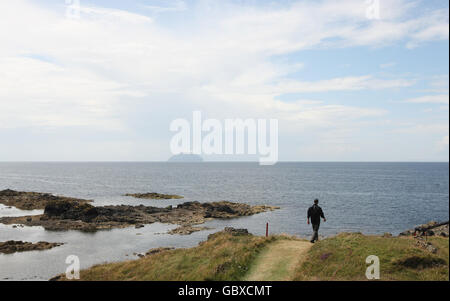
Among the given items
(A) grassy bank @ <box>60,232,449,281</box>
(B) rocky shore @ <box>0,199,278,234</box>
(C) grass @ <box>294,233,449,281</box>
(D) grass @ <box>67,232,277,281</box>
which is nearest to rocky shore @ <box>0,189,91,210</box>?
(B) rocky shore @ <box>0,199,278,234</box>

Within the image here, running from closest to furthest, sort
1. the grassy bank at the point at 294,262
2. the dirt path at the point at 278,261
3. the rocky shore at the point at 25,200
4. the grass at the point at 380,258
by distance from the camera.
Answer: the grass at the point at 380,258, the grassy bank at the point at 294,262, the dirt path at the point at 278,261, the rocky shore at the point at 25,200

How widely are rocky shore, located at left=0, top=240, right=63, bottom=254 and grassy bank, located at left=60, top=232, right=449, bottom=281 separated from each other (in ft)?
63.6

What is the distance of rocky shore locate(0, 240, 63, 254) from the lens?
39.7m

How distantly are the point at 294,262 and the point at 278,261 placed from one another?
1.13 meters

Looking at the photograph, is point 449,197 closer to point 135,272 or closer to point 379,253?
point 379,253

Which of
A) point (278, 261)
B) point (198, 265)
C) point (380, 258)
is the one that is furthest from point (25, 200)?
point (380, 258)

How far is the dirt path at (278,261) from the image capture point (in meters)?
18.0

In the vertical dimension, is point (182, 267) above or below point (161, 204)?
above

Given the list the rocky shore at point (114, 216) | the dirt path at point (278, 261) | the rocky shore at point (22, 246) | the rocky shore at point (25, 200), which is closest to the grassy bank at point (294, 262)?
the dirt path at point (278, 261)

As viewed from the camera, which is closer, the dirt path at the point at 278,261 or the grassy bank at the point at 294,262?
the grassy bank at the point at 294,262

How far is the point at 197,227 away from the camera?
56.9 meters

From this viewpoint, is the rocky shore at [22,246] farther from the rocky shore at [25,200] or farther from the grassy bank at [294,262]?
the rocky shore at [25,200]
